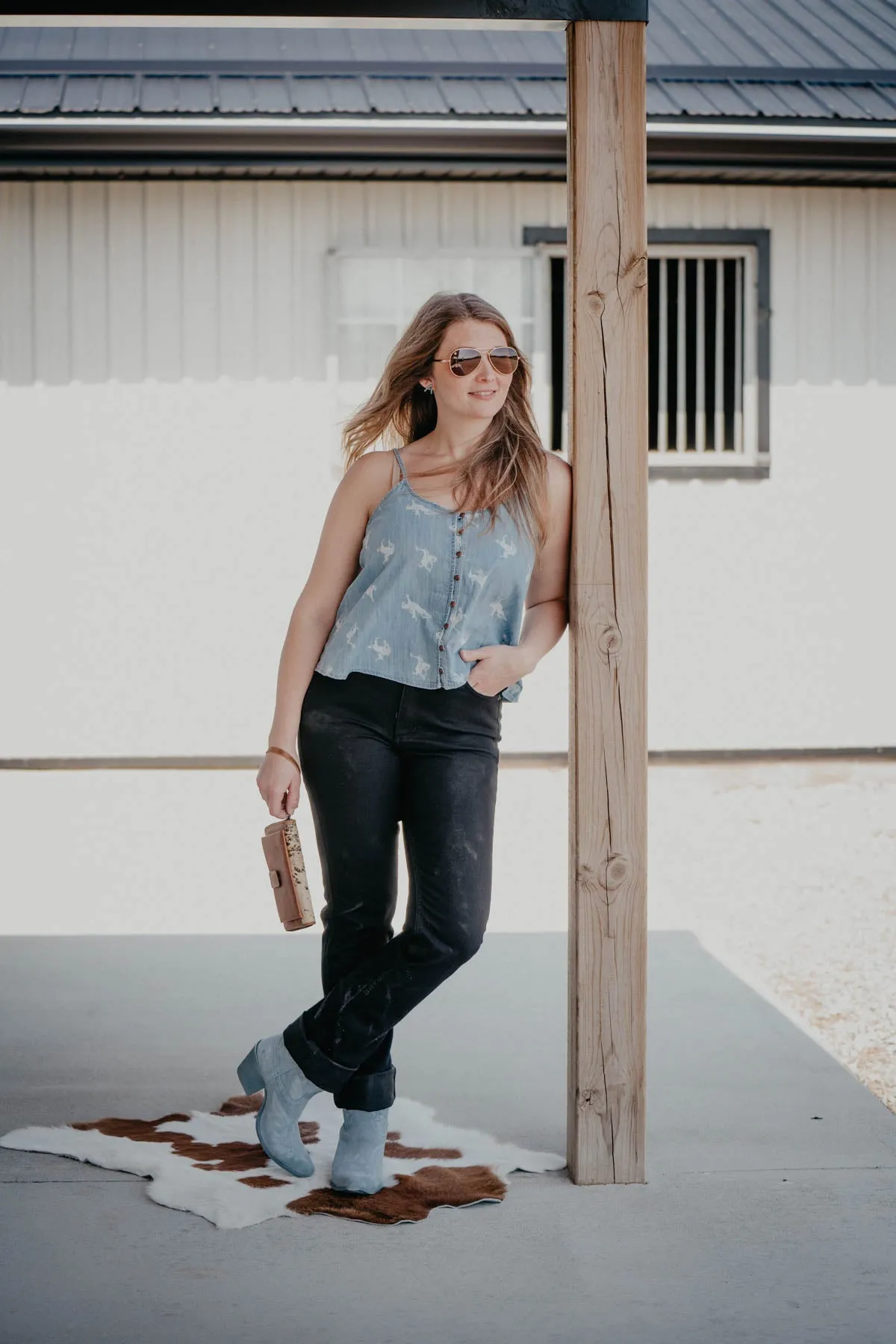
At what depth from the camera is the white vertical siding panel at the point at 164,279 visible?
27.5ft

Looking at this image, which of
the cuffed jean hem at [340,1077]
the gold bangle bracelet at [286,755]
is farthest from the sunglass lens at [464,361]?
the cuffed jean hem at [340,1077]

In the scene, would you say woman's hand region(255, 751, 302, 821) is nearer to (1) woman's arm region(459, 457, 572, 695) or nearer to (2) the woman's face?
(1) woman's arm region(459, 457, 572, 695)

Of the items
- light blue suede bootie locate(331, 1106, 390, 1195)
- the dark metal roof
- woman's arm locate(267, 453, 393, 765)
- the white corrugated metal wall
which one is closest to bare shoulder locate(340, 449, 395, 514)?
woman's arm locate(267, 453, 393, 765)

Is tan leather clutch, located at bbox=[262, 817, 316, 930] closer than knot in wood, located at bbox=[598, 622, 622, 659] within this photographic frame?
Yes

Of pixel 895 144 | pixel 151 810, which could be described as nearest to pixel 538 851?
pixel 151 810

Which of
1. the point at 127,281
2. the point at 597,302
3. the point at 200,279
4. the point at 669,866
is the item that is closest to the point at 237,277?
the point at 200,279

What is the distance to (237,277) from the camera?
8445mm

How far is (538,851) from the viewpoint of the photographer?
6.74 meters

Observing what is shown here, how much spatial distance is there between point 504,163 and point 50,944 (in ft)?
16.8

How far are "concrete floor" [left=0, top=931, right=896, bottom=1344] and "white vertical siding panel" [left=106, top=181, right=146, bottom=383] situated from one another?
485 cm

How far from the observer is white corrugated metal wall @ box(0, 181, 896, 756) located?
8422 mm

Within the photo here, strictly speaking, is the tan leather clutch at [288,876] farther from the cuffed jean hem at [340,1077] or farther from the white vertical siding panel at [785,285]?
the white vertical siding panel at [785,285]

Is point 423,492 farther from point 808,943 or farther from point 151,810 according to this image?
point 151,810

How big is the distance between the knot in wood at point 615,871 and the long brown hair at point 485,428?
0.69 meters
